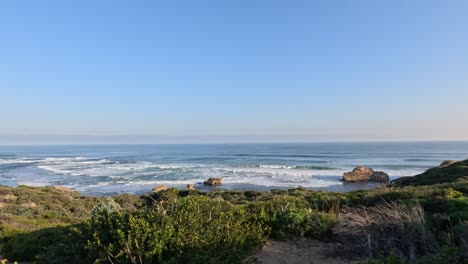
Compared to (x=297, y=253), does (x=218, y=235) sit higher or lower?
higher

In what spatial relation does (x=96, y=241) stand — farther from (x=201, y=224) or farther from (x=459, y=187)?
(x=459, y=187)

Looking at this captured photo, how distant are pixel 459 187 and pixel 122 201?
17.7 meters

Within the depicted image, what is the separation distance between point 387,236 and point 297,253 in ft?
5.36

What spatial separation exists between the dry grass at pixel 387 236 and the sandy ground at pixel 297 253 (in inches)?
14.1

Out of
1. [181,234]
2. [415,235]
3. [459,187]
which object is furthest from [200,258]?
[459,187]

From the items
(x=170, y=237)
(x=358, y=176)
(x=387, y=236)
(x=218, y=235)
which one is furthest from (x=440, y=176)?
(x=170, y=237)

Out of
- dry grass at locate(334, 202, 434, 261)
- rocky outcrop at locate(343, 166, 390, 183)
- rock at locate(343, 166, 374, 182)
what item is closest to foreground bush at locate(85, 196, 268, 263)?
dry grass at locate(334, 202, 434, 261)

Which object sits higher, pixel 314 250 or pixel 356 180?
pixel 314 250

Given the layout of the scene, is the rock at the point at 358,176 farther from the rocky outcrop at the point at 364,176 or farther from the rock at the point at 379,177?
the rock at the point at 379,177

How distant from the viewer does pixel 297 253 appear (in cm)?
654

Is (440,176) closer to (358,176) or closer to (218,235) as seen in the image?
(358,176)

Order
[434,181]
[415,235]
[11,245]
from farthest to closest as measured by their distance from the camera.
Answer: [434,181]
[11,245]
[415,235]

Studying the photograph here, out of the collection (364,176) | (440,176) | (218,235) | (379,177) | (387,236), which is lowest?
(379,177)

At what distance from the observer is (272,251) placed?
6453 millimetres
